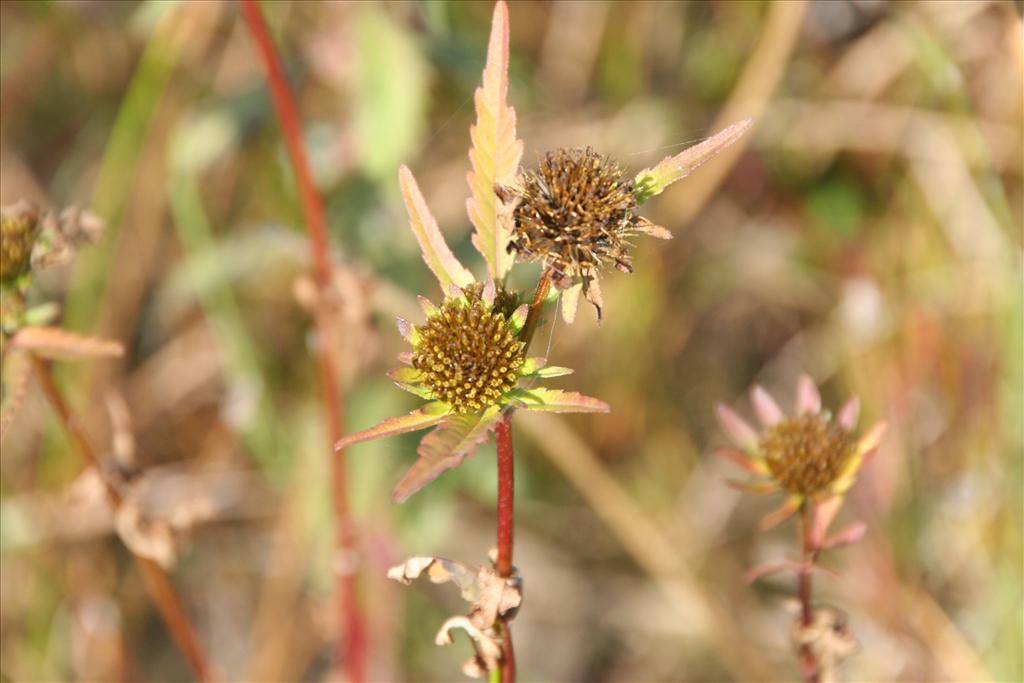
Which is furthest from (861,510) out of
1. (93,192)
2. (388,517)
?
(93,192)

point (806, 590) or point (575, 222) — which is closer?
point (575, 222)

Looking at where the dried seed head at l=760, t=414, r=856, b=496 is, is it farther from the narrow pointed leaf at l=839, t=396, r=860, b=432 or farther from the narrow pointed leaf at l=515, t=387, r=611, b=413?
the narrow pointed leaf at l=515, t=387, r=611, b=413

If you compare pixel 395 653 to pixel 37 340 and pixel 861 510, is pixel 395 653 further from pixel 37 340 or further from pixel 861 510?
pixel 37 340

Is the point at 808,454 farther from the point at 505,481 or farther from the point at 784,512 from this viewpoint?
the point at 505,481

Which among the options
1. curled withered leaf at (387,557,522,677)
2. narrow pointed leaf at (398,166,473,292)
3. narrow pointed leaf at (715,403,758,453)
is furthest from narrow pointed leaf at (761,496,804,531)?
narrow pointed leaf at (398,166,473,292)

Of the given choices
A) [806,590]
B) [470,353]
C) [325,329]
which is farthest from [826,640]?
[325,329]
